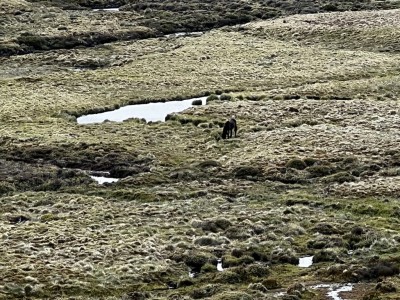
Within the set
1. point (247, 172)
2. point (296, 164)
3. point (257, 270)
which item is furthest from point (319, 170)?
point (257, 270)

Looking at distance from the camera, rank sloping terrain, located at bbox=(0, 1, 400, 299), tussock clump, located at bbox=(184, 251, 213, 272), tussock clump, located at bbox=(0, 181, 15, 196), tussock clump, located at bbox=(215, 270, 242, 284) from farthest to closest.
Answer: tussock clump, located at bbox=(0, 181, 15, 196) < tussock clump, located at bbox=(184, 251, 213, 272) < sloping terrain, located at bbox=(0, 1, 400, 299) < tussock clump, located at bbox=(215, 270, 242, 284)

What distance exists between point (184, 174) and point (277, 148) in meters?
7.03

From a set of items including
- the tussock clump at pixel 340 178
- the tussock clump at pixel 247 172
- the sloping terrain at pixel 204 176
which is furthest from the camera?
the tussock clump at pixel 247 172

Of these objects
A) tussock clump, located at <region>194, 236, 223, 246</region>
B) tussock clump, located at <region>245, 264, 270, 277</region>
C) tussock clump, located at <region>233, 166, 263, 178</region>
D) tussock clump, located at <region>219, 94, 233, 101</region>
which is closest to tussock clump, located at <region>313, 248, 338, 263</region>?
tussock clump, located at <region>245, 264, 270, 277</region>

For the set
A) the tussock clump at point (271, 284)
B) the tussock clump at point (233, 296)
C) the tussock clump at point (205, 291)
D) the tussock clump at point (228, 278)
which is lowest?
the tussock clump at point (228, 278)

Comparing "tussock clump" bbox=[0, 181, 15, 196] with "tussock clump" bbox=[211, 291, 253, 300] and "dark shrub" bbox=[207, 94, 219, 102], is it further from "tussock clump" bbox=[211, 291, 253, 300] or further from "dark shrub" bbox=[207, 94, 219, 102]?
"dark shrub" bbox=[207, 94, 219, 102]

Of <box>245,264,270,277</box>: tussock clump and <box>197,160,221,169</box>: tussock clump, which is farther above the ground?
Answer: <box>245,264,270,277</box>: tussock clump

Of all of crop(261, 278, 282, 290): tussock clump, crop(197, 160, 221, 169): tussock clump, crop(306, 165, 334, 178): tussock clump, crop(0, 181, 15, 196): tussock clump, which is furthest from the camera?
crop(197, 160, 221, 169): tussock clump

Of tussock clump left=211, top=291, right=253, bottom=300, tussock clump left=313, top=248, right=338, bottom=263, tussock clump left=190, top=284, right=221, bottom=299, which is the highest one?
tussock clump left=211, top=291, right=253, bottom=300

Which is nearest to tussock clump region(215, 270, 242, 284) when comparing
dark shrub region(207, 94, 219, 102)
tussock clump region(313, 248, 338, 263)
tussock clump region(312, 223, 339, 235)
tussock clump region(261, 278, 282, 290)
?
tussock clump region(261, 278, 282, 290)

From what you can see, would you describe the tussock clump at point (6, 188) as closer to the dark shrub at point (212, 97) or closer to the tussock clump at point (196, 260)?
the tussock clump at point (196, 260)

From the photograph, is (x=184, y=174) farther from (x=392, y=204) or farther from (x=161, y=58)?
(x=161, y=58)

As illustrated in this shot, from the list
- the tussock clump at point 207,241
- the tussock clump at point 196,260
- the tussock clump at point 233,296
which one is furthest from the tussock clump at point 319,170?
the tussock clump at point 233,296

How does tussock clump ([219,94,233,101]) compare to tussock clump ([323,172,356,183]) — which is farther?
tussock clump ([219,94,233,101])
